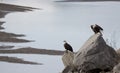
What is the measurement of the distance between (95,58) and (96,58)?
2 cm

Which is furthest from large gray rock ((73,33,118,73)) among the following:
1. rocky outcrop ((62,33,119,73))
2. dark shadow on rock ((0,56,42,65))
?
dark shadow on rock ((0,56,42,65))

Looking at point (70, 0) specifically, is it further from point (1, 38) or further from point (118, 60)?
point (118, 60)

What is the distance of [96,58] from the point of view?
7387 mm

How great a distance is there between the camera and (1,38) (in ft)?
93.5

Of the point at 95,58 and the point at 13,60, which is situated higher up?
the point at 95,58

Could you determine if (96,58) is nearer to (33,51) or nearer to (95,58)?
(95,58)

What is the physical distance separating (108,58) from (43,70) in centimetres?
989

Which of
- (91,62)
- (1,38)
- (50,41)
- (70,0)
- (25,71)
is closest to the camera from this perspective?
(91,62)

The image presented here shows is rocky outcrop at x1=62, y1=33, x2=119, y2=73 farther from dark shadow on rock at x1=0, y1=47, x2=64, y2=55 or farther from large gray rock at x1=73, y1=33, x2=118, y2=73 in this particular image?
dark shadow on rock at x1=0, y1=47, x2=64, y2=55

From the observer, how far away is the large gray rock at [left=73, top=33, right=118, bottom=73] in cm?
737

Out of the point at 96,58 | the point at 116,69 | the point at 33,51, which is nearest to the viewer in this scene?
the point at 116,69

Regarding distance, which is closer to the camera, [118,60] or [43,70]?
[118,60]

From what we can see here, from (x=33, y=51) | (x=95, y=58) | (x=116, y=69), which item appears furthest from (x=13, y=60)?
(x=116, y=69)

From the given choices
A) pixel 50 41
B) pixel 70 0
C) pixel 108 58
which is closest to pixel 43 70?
pixel 50 41
